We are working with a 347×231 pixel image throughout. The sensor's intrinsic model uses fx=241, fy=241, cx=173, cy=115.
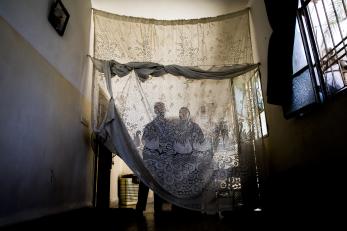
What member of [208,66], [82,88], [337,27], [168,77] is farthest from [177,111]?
[337,27]

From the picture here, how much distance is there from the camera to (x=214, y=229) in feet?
4.75

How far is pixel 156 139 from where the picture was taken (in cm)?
215

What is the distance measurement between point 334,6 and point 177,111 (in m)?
1.39

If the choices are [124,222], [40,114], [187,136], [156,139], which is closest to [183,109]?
[187,136]

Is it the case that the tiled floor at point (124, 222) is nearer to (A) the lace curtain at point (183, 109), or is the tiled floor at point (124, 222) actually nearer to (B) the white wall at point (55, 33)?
(A) the lace curtain at point (183, 109)

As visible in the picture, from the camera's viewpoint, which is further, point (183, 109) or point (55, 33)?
point (183, 109)

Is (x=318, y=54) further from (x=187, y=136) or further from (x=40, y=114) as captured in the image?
(x=40, y=114)

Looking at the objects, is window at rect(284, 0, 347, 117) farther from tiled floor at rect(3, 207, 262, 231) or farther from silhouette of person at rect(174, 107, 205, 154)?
tiled floor at rect(3, 207, 262, 231)

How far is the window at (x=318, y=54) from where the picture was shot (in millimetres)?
1428

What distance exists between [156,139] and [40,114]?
3.12 feet

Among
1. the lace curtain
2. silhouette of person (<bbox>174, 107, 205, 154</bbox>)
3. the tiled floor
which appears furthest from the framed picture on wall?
the tiled floor

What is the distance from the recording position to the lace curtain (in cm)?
208

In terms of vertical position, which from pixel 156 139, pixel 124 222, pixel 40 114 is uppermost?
pixel 40 114

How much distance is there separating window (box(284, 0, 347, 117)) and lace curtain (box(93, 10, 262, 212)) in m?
0.59
